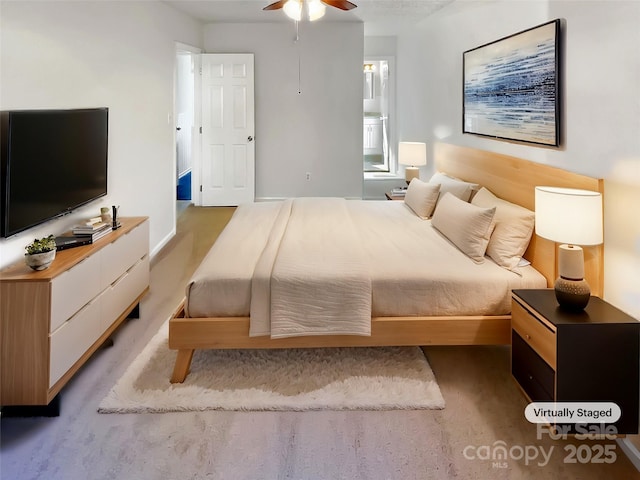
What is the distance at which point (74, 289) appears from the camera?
2.13 metres

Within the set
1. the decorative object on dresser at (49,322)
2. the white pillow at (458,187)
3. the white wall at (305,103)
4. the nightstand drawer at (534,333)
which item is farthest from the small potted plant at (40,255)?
the white wall at (305,103)

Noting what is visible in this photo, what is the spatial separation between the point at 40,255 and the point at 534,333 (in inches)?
88.1

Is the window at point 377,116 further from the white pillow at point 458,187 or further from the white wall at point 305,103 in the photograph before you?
the white pillow at point 458,187

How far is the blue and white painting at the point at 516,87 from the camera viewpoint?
2.52 metres

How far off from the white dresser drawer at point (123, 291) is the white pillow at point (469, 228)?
7.03ft

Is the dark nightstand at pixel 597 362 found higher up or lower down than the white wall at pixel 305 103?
lower down

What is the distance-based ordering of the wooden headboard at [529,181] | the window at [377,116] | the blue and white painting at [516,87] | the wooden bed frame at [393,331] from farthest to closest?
the window at [377,116]
the blue and white painting at [516,87]
the wooden bed frame at [393,331]
the wooden headboard at [529,181]

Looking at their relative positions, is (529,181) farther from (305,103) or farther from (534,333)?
(305,103)

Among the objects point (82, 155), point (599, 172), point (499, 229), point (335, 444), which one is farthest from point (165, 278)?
point (599, 172)

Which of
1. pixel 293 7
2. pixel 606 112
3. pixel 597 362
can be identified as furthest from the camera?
pixel 293 7

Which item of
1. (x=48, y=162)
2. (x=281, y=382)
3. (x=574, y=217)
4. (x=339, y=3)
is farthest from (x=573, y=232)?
(x=48, y=162)

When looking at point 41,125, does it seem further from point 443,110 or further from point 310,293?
point 443,110

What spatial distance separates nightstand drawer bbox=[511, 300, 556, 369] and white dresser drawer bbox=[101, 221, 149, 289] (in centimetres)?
221

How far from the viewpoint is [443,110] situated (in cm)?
468
